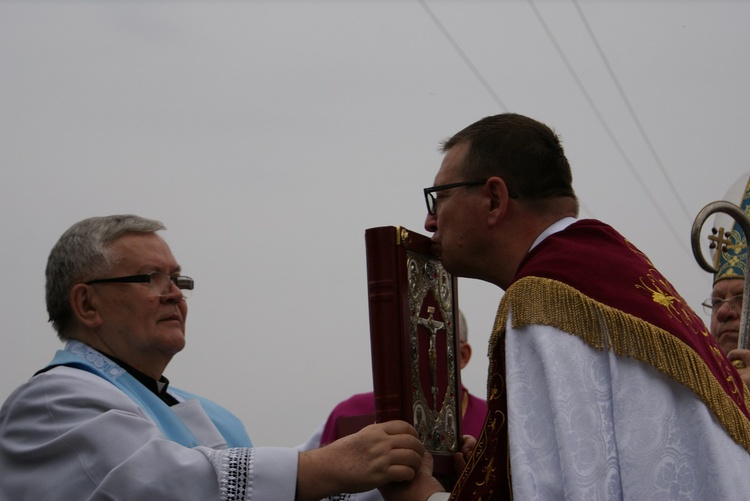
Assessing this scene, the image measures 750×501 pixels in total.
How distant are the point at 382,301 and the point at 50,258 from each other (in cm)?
163

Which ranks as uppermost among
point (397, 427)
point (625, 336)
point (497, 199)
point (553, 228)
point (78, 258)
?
point (78, 258)

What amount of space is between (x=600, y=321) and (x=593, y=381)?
17 centimetres

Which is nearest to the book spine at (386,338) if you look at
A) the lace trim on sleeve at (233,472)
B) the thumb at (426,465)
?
the thumb at (426,465)

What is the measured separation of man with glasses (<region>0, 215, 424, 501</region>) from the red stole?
439mm

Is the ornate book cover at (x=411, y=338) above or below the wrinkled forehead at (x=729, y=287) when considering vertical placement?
below

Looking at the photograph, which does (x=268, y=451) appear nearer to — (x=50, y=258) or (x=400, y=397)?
(x=400, y=397)

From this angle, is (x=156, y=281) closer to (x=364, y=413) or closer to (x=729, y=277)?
(x=364, y=413)

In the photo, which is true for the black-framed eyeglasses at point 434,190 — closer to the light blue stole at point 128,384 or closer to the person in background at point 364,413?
the light blue stole at point 128,384

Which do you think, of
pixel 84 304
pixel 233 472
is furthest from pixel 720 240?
pixel 84 304

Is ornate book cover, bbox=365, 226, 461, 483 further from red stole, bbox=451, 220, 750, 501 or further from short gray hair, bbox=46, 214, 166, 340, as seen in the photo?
short gray hair, bbox=46, 214, 166, 340

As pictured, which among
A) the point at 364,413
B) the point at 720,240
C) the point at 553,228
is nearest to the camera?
the point at 553,228

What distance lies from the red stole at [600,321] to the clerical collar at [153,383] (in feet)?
5.32

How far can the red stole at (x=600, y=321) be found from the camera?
2.80 m

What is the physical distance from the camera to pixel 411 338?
3.46 m
